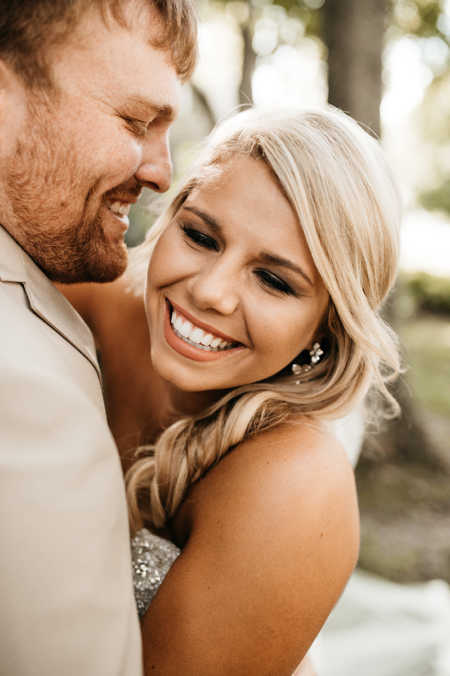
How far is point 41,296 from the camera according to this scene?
4.99ft

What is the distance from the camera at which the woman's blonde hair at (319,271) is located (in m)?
1.95

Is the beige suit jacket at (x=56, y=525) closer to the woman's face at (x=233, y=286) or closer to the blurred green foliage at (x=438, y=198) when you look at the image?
the woman's face at (x=233, y=286)

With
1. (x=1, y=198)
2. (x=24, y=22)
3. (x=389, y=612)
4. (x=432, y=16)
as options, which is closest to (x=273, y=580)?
(x=1, y=198)

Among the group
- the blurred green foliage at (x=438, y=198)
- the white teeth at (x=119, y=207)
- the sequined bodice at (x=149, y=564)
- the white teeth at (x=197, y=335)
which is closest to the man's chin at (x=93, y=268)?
the white teeth at (x=119, y=207)

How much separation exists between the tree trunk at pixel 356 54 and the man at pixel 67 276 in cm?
312

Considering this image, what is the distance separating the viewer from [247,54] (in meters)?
10.5

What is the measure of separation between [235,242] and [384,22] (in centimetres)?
396

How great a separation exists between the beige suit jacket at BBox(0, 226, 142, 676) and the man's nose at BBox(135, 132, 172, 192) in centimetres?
81

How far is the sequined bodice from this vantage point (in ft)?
6.89

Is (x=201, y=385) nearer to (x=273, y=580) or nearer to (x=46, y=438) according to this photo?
(x=273, y=580)

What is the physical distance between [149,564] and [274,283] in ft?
3.57

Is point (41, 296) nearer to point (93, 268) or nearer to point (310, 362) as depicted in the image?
point (93, 268)

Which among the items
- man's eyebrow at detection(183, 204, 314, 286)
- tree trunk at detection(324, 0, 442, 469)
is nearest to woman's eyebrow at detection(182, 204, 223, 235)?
man's eyebrow at detection(183, 204, 314, 286)

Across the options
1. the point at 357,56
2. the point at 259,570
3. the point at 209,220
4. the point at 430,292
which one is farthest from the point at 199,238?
the point at 430,292
